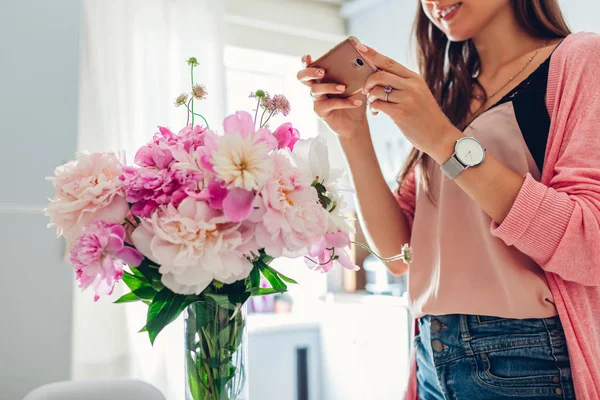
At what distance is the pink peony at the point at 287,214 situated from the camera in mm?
546

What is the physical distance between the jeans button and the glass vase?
39 cm

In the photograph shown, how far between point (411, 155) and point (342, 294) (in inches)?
68.2

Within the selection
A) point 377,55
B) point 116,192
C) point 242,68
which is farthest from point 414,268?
point 242,68

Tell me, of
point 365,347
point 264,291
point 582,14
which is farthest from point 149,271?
point 582,14

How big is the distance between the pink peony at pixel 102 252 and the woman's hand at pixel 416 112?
474mm

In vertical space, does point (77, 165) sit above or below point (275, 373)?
above

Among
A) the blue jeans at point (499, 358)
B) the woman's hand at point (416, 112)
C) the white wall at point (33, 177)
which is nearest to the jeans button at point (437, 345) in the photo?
the blue jeans at point (499, 358)

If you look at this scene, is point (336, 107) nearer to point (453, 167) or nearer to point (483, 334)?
point (453, 167)

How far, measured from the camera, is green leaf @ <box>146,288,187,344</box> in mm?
580

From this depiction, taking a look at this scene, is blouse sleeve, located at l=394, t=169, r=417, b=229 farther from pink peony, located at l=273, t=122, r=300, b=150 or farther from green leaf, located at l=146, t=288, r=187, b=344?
green leaf, located at l=146, t=288, r=187, b=344

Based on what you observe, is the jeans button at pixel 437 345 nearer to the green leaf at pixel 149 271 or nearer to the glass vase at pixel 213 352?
the glass vase at pixel 213 352

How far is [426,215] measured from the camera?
1012 millimetres

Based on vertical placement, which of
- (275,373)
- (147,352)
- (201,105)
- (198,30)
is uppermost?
(198,30)

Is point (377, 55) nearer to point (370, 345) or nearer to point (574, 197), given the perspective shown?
point (574, 197)
